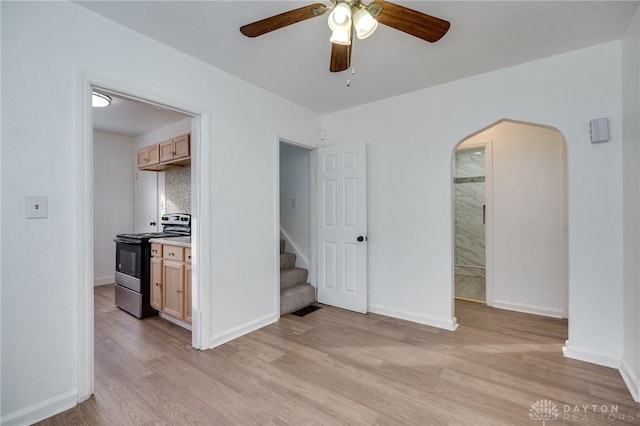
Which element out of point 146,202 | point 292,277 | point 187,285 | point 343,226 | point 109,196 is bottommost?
point 292,277

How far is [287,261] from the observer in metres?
3.94

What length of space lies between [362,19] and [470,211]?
4858 millimetres

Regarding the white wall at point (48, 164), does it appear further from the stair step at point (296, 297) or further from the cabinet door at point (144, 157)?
the cabinet door at point (144, 157)

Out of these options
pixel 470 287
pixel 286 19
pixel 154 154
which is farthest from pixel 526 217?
pixel 154 154

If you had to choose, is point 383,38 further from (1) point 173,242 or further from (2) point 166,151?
(2) point 166,151

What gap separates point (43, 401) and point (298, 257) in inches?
111

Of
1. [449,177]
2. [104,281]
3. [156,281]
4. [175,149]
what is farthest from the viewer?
[104,281]

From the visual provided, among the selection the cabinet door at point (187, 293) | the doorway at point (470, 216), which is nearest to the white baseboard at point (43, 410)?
the cabinet door at point (187, 293)

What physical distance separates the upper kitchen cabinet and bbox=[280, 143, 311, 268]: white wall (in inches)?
52.1

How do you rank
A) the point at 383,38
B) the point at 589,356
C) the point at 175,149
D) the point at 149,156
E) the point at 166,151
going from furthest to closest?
1. the point at 149,156
2. the point at 166,151
3. the point at 175,149
4. the point at 589,356
5. the point at 383,38

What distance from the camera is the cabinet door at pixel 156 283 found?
10.2ft

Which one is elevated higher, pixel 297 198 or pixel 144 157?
pixel 144 157

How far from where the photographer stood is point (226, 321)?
2652 mm

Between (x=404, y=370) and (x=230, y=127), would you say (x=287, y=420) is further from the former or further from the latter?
(x=230, y=127)
